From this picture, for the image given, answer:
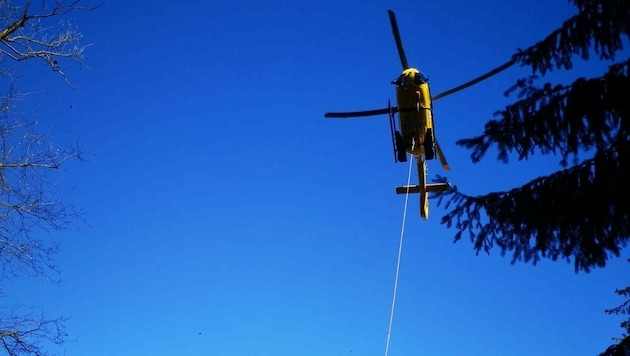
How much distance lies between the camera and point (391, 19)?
27.9 ft

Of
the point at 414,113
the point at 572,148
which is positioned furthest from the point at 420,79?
the point at 572,148

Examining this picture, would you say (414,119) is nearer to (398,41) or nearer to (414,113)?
(414,113)

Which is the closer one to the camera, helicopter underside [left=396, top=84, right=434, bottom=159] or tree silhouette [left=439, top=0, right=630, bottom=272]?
tree silhouette [left=439, top=0, right=630, bottom=272]

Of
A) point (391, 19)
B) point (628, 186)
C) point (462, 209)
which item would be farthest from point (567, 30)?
point (391, 19)

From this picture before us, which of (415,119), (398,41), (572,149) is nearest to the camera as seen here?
(572,149)

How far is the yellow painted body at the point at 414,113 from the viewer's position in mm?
7902

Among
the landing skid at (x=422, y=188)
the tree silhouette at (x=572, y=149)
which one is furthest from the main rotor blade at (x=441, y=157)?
the tree silhouette at (x=572, y=149)

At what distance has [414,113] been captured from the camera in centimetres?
790

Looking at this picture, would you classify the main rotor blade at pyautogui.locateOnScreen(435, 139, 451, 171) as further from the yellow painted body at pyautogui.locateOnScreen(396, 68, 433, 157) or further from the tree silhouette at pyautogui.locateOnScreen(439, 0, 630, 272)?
the tree silhouette at pyautogui.locateOnScreen(439, 0, 630, 272)

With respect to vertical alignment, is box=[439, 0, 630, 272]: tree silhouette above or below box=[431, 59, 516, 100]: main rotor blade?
below

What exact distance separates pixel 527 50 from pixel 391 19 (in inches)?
187

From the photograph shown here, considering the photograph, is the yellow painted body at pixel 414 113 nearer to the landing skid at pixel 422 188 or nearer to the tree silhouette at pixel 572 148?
the landing skid at pixel 422 188

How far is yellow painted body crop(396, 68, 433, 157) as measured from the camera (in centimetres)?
790

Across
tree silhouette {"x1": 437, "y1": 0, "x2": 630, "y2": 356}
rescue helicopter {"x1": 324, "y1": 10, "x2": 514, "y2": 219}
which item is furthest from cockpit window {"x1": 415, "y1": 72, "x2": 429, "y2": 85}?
tree silhouette {"x1": 437, "y1": 0, "x2": 630, "y2": 356}
